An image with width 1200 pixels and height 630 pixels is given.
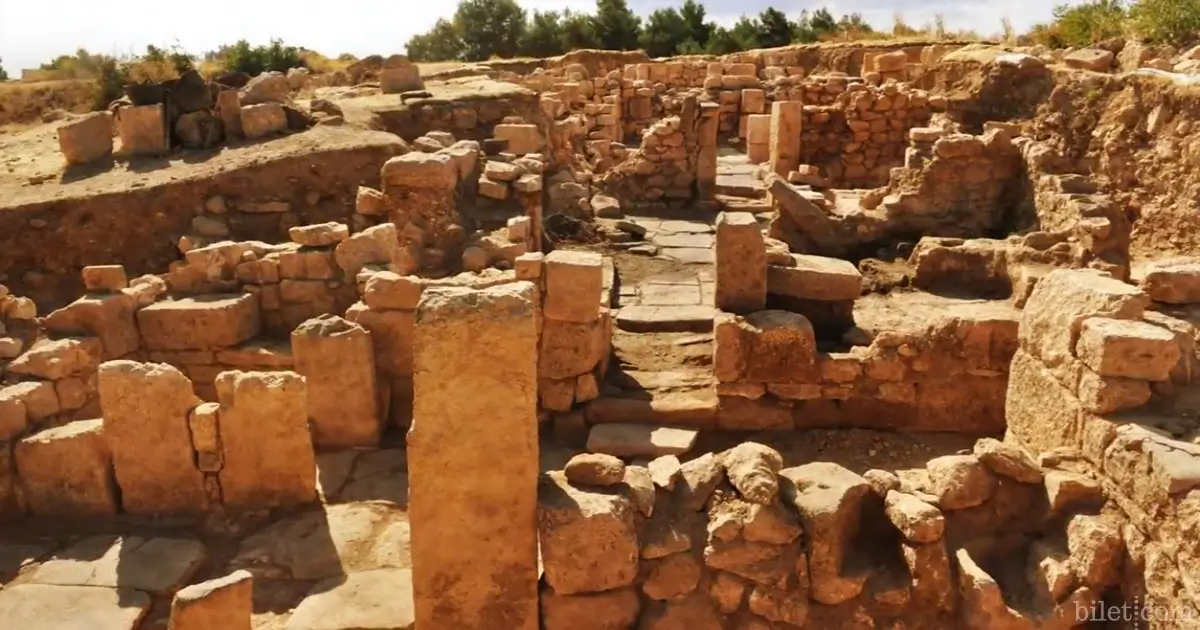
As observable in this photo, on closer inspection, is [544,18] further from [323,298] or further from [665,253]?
[323,298]

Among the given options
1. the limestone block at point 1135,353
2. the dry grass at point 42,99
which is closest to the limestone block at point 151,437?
the limestone block at point 1135,353

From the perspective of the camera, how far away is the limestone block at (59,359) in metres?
6.12

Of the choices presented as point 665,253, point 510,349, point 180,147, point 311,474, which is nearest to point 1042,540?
point 510,349

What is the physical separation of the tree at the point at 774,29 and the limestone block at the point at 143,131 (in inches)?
965

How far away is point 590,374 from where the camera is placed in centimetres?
703

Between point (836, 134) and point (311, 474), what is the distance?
41.5 feet

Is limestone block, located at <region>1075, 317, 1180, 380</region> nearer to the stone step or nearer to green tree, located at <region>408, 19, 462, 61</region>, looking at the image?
the stone step

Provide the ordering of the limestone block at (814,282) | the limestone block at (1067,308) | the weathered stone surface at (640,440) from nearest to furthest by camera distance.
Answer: the limestone block at (1067,308), the weathered stone surface at (640,440), the limestone block at (814,282)

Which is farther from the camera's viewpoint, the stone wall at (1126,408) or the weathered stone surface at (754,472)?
the weathered stone surface at (754,472)

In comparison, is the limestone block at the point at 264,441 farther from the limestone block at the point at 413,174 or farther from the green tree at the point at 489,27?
the green tree at the point at 489,27

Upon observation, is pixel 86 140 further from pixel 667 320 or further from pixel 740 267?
pixel 740 267

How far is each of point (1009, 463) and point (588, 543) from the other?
74.7 inches

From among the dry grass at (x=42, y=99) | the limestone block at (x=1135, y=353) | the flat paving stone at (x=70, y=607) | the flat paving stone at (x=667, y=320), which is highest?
the dry grass at (x=42, y=99)

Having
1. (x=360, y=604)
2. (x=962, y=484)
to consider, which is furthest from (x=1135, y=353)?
(x=360, y=604)
